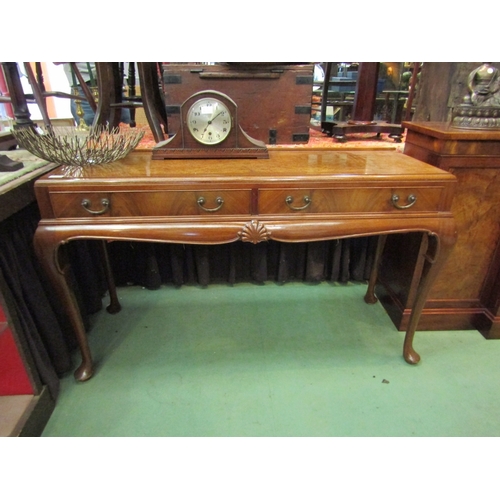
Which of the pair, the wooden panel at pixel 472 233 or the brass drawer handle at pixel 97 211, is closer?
the brass drawer handle at pixel 97 211

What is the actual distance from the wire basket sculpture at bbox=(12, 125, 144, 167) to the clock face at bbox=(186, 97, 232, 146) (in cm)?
23

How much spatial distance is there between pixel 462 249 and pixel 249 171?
102 cm

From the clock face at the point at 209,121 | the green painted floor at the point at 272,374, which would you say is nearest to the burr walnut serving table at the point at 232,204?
the clock face at the point at 209,121

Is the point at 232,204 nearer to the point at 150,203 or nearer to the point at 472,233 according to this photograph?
the point at 150,203

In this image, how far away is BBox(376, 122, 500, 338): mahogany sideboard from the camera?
1.30 m

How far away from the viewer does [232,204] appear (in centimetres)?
108

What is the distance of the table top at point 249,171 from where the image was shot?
104cm

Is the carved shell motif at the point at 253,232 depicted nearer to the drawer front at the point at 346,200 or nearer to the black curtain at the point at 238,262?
the drawer front at the point at 346,200

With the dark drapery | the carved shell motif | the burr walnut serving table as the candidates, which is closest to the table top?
the burr walnut serving table

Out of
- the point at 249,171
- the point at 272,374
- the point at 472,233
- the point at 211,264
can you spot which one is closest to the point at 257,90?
the point at 249,171

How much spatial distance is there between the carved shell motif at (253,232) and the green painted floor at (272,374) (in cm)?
63

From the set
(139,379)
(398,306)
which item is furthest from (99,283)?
(398,306)

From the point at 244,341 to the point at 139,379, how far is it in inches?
18.7

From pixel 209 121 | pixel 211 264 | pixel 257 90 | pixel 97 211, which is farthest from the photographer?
pixel 211 264
